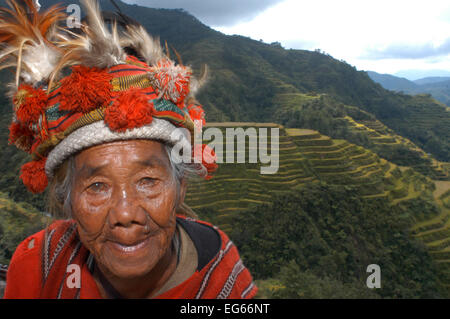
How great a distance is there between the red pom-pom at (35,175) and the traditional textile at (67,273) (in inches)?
14.2

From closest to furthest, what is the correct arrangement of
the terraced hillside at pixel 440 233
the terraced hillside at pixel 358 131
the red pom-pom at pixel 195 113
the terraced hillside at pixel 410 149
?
1. the red pom-pom at pixel 195 113
2. the terraced hillside at pixel 440 233
3. the terraced hillside at pixel 410 149
4. the terraced hillside at pixel 358 131

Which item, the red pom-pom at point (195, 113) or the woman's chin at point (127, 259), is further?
the red pom-pom at point (195, 113)

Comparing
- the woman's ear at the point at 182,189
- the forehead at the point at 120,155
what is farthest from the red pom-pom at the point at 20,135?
the woman's ear at the point at 182,189

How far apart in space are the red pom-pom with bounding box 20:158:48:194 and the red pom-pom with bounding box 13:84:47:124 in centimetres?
20

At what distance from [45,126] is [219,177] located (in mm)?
23988

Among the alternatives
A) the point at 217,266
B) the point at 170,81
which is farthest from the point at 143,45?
the point at 217,266

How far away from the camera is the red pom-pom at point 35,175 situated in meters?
1.25

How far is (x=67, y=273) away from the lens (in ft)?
4.71

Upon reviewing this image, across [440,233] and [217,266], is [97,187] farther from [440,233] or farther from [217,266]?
[440,233]

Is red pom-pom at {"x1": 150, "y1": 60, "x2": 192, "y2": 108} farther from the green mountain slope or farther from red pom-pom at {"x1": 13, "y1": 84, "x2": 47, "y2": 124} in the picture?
the green mountain slope

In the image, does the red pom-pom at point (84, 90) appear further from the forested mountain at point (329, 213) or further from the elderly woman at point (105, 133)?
the forested mountain at point (329, 213)

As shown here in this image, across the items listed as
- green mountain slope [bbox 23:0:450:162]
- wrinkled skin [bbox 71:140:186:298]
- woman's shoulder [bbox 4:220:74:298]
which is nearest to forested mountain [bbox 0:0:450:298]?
woman's shoulder [bbox 4:220:74:298]

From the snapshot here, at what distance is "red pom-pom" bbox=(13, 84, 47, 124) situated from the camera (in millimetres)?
1107

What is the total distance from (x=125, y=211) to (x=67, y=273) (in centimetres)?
65
